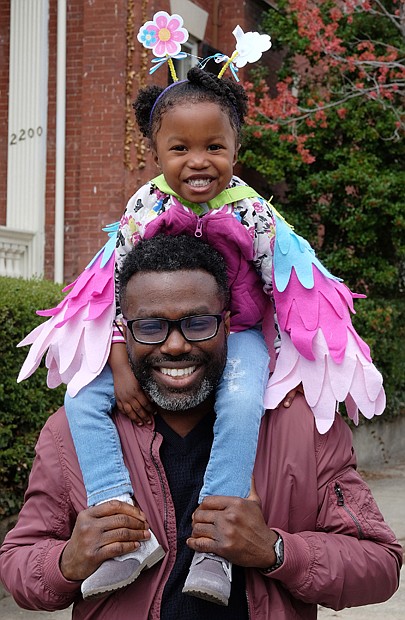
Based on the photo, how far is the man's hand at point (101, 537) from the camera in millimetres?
2625

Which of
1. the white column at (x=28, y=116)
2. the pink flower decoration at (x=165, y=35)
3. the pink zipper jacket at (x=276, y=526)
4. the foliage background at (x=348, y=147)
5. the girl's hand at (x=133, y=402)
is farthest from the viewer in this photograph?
the foliage background at (x=348, y=147)

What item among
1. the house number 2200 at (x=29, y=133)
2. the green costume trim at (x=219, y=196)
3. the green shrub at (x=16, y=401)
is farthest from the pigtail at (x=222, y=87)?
the house number 2200 at (x=29, y=133)

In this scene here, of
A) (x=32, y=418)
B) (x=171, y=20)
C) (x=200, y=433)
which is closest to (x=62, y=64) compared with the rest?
A: (x=32, y=418)

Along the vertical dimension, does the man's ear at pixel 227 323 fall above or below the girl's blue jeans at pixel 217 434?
above

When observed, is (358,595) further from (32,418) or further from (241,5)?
(241,5)

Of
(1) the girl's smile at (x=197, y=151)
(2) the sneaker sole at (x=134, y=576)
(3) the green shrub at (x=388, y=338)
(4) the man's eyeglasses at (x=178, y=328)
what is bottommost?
(3) the green shrub at (x=388, y=338)

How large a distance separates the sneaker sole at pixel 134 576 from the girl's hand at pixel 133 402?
383 millimetres

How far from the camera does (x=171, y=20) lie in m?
3.25

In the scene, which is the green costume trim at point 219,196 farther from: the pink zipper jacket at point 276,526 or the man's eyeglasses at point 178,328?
the pink zipper jacket at point 276,526

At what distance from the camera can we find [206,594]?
100 inches

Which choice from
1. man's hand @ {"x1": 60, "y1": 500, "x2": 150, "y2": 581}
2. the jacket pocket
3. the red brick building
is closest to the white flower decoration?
the jacket pocket

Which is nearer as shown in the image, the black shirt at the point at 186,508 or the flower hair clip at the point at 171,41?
the black shirt at the point at 186,508

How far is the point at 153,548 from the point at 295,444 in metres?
0.48

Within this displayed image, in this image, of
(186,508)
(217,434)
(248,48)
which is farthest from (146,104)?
(186,508)
